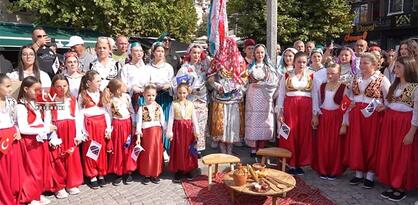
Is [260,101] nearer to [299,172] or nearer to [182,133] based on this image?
[299,172]

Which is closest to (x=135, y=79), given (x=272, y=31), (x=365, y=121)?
(x=272, y=31)

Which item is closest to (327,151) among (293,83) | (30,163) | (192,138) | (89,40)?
(293,83)

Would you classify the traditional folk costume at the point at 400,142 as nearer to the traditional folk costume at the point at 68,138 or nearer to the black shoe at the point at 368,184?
the black shoe at the point at 368,184

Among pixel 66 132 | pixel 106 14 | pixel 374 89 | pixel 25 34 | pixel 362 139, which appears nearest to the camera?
pixel 66 132

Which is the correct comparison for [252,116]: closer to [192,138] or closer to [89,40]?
[192,138]

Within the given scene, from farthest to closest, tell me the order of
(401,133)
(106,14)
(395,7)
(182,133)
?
(395,7), (106,14), (182,133), (401,133)

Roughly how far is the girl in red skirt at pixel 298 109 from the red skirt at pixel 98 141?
238 cm

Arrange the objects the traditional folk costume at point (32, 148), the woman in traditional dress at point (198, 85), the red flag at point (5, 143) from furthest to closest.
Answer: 1. the woman in traditional dress at point (198, 85)
2. the traditional folk costume at point (32, 148)
3. the red flag at point (5, 143)

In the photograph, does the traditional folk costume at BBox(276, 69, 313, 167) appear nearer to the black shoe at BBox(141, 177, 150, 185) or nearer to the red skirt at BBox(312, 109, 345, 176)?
the red skirt at BBox(312, 109, 345, 176)

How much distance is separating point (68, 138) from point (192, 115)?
159cm

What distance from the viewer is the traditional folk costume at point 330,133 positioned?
5.07 m

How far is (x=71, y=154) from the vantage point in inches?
180

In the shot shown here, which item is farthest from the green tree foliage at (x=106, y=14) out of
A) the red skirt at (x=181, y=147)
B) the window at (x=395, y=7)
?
the window at (x=395, y=7)

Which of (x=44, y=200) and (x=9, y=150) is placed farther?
(x=44, y=200)
